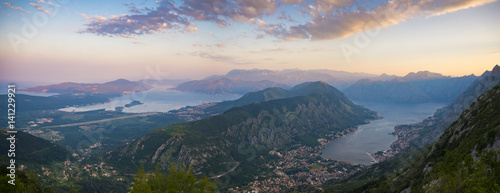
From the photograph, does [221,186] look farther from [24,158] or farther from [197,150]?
[24,158]

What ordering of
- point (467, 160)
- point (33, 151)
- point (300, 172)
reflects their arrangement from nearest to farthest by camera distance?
point (467, 160), point (33, 151), point (300, 172)

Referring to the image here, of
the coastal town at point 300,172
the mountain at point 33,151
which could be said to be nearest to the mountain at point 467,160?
the coastal town at point 300,172

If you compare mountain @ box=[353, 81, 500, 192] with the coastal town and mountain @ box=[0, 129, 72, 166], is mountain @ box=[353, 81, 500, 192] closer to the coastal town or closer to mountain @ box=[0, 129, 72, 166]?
the coastal town

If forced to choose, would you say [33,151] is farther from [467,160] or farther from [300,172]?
[467,160]

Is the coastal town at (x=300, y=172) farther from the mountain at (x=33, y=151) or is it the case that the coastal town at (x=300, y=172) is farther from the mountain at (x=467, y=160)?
the mountain at (x=33, y=151)

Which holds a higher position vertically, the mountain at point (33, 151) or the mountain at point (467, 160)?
the mountain at point (467, 160)

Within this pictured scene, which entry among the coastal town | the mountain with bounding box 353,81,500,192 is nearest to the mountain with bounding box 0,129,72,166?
the coastal town

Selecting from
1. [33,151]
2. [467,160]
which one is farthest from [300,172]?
[33,151]

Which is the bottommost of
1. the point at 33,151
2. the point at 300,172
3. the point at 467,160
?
the point at 300,172
